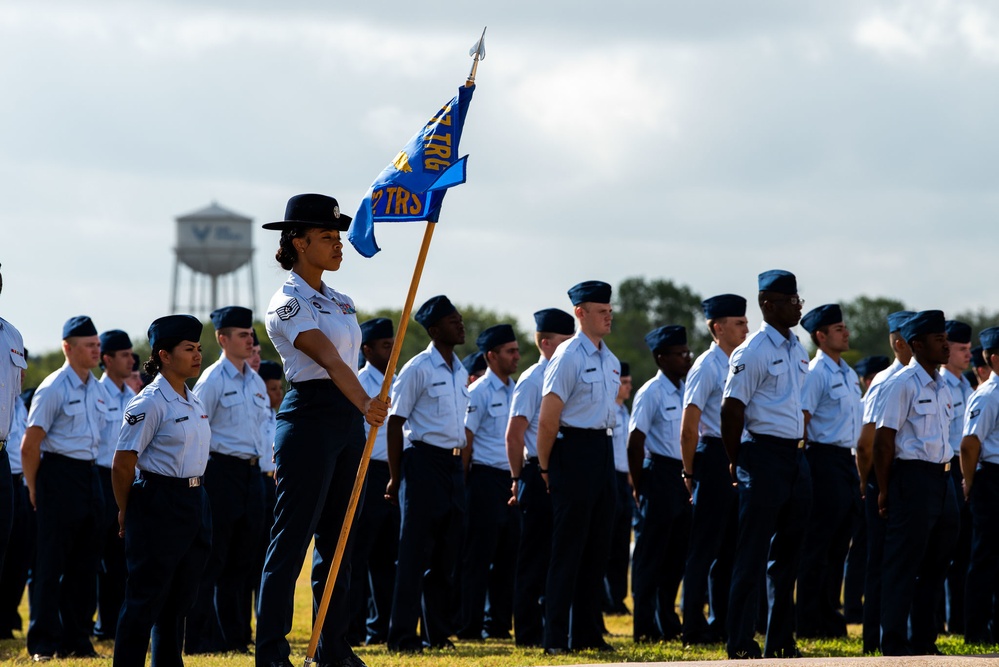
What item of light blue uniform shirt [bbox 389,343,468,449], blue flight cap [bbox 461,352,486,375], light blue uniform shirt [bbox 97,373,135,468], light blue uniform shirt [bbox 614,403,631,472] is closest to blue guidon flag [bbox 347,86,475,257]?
light blue uniform shirt [bbox 389,343,468,449]

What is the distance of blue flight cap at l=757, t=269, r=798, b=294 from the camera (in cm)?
996

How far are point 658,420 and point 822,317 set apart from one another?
1684 millimetres

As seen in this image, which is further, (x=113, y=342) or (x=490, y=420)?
(x=490, y=420)

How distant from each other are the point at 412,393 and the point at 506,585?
2.70 metres

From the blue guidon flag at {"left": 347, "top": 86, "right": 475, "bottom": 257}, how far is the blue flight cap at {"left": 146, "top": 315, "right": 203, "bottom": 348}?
4.40 feet

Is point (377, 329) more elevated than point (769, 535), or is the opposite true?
point (377, 329)

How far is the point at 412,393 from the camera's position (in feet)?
37.7

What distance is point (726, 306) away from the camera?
11.8 metres

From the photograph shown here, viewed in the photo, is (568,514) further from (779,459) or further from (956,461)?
(956,461)

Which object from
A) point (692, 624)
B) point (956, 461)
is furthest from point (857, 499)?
point (692, 624)

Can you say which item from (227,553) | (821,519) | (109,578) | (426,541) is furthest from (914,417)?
(109,578)

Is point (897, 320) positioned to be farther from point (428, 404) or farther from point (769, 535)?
point (428, 404)

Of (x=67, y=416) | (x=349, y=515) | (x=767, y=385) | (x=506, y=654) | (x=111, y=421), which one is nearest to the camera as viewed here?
(x=349, y=515)

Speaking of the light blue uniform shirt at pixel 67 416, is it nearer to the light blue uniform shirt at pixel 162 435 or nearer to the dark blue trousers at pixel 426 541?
the dark blue trousers at pixel 426 541
